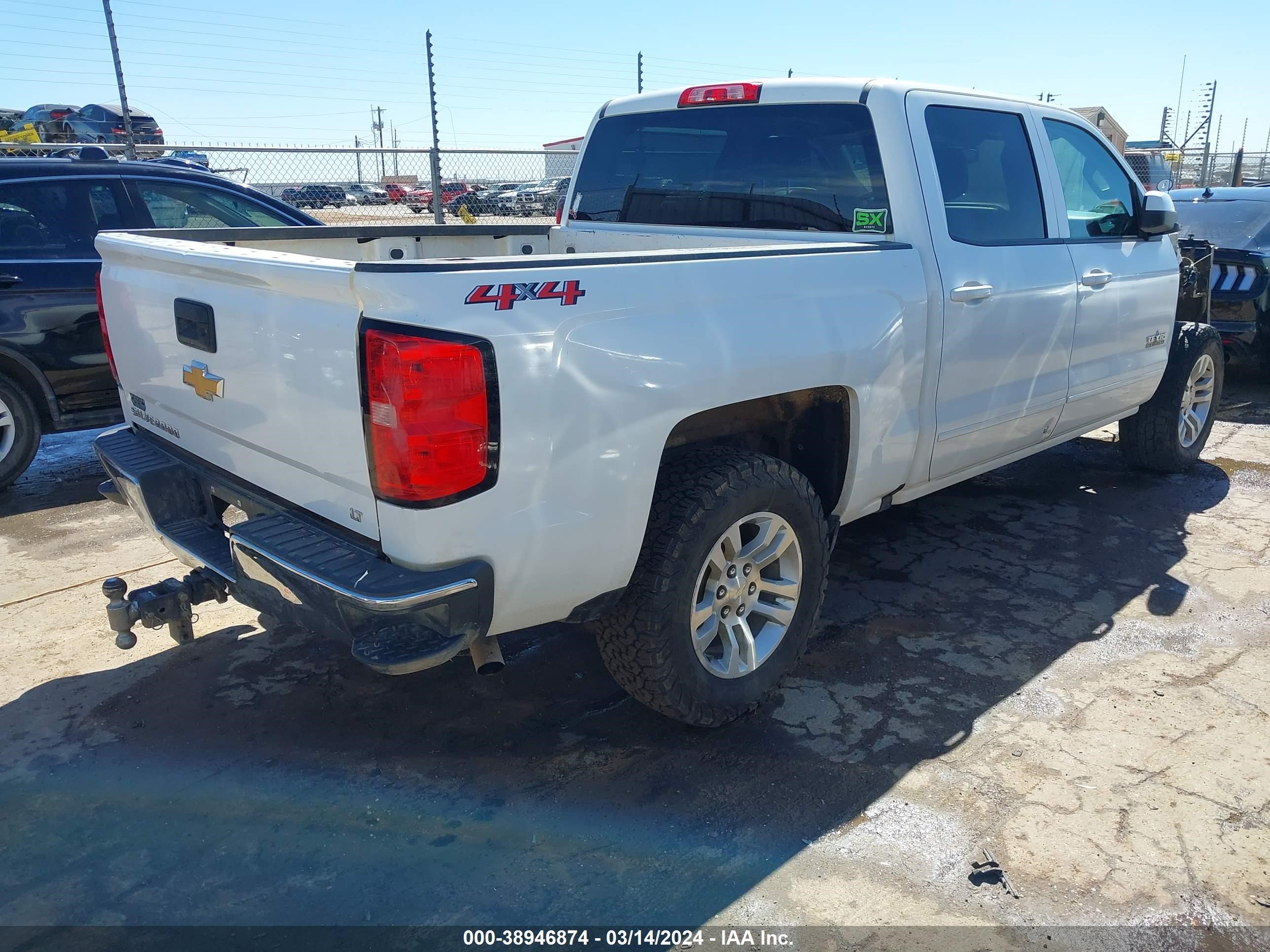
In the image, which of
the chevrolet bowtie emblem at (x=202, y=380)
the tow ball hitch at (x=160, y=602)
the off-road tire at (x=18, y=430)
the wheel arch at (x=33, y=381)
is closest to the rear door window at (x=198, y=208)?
the wheel arch at (x=33, y=381)

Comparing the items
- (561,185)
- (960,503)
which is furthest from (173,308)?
(561,185)

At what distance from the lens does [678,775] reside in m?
2.91

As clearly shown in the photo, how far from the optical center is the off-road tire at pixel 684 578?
274 centimetres

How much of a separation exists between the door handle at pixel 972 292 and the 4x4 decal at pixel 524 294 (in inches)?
67.1

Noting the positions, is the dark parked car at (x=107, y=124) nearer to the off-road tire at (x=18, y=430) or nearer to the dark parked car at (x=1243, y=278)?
the off-road tire at (x=18, y=430)

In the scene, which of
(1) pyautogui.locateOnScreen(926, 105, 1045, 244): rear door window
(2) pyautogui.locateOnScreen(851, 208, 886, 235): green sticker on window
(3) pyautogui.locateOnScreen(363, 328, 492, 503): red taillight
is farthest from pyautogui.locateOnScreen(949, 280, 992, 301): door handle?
(3) pyautogui.locateOnScreen(363, 328, 492, 503): red taillight

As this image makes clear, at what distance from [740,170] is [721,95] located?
1.12 feet

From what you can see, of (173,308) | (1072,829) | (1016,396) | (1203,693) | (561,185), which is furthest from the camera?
(561,185)

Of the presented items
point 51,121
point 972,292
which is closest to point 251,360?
point 972,292

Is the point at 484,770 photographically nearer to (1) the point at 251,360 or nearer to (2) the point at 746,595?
(2) the point at 746,595

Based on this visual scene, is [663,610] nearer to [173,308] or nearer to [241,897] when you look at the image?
[241,897]

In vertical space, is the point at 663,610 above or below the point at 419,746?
above

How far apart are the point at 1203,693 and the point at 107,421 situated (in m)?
5.69

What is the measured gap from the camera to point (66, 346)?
18.0 ft
